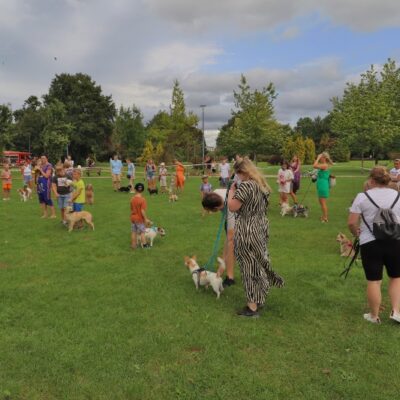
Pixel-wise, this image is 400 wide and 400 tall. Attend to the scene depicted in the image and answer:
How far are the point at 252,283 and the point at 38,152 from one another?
5882 cm

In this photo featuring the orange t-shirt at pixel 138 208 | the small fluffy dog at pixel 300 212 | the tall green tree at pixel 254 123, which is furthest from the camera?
the tall green tree at pixel 254 123

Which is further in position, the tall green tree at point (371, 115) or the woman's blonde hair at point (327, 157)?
the tall green tree at point (371, 115)

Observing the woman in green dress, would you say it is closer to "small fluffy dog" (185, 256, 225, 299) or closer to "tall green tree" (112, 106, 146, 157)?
"small fluffy dog" (185, 256, 225, 299)

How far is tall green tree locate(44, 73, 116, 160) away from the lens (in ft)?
177

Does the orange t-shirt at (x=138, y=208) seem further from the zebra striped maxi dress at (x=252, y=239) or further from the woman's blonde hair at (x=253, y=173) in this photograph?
the woman's blonde hair at (x=253, y=173)

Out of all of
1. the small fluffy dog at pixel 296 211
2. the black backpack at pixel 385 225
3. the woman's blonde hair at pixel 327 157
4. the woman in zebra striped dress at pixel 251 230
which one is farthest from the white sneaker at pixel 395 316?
the small fluffy dog at pixel 296 211

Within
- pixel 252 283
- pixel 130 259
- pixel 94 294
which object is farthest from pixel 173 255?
pixel 252 283

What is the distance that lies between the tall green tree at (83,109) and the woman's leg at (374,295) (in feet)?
173

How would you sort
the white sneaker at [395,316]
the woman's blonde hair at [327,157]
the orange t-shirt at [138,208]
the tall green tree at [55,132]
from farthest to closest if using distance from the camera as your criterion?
the tall green tree at [55,132]
the woman's blonde hair at [327,157]
the orange t-shirt at [138,208]
the white sneaker at [395,316]

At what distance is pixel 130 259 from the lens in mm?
8055


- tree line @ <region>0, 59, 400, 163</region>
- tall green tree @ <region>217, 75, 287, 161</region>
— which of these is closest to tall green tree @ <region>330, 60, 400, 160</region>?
tree line @ <region>0, 59, 400, 163</region>

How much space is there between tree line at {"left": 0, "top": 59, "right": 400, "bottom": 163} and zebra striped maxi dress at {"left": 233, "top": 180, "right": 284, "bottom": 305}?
26498mm

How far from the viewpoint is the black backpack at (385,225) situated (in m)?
4.42

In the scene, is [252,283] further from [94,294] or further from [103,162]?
[103,162]
